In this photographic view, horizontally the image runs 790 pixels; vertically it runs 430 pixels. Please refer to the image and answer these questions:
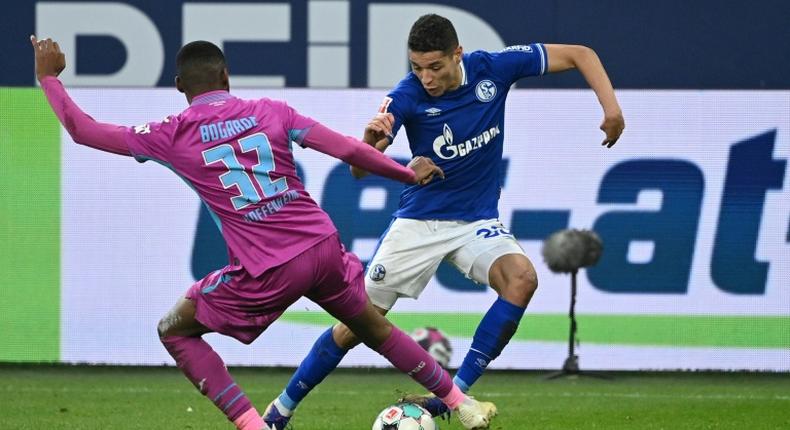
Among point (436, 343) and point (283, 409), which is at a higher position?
point (283, 409)

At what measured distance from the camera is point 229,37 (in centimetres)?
1262

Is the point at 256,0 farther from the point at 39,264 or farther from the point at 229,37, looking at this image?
the point at 39,264

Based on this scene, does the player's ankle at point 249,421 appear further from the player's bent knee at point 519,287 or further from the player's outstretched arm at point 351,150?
the player's bent knee at point 519,287

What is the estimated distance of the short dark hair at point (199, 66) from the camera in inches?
223

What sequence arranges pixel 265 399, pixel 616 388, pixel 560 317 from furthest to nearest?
pixel 560 317 → pixel 616 388 → pixel 265 399

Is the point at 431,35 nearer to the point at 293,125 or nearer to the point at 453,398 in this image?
the point at 293,125

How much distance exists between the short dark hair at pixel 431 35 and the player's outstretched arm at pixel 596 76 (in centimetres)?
68

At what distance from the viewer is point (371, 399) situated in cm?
920

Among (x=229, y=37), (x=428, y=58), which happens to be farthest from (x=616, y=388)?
(x=229, y=37)

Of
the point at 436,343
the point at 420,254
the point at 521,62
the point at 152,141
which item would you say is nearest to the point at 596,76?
the point at 521,62

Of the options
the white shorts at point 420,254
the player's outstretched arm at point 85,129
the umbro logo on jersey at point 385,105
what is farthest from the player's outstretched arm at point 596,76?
the player's outstretched arm at point 85,129

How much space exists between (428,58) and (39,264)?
17.5ft

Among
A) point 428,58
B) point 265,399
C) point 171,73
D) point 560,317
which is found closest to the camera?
point 428,58

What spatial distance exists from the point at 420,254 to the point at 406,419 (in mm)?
990
